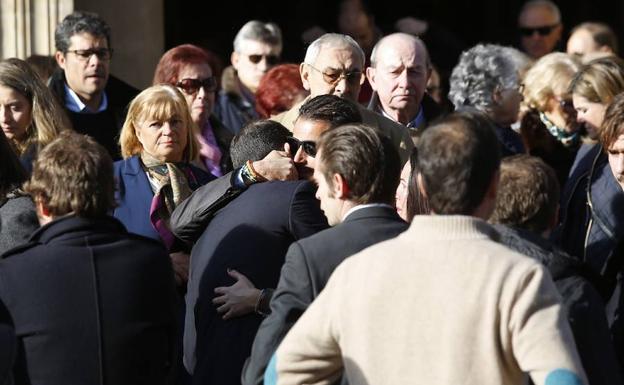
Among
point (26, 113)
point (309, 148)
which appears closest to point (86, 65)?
point (26, 113)

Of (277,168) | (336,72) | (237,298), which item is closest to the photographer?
(237,298)

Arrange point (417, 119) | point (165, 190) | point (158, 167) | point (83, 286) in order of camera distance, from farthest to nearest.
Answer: point (417, 119) < point (158, 167) < point (165, 190) < point (83, 286)

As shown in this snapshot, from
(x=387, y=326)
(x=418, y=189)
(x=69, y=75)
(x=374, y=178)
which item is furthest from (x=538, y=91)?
(x=387, y=326)

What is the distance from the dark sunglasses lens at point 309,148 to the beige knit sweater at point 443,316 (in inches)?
66.7

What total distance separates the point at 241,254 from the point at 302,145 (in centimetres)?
52

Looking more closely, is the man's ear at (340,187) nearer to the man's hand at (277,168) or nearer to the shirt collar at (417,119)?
the man's hand at (277,168)

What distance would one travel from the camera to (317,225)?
5277mm

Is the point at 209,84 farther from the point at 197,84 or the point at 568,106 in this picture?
the point at 568,106

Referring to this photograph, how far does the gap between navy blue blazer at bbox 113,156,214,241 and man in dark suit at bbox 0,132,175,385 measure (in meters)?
1.28

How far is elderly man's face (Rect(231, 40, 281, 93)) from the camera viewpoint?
9391 millimetres

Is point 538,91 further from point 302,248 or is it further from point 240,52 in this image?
point 302,248

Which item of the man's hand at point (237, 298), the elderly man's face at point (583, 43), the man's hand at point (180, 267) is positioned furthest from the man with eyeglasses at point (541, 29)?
the man's hand at point (237, 298)

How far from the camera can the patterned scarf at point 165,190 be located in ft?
20.9

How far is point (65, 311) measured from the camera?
4.91 metres
